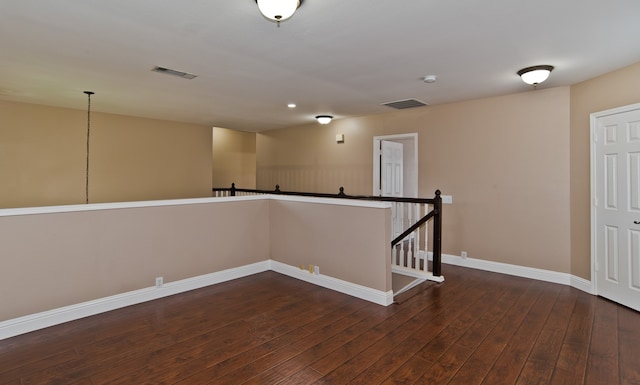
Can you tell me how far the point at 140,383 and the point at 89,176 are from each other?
5.04 metres

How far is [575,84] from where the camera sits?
3.96 m

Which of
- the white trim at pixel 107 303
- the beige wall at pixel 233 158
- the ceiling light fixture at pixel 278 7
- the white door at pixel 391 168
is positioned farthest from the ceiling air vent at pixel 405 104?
the beige wall at pixel 233 158

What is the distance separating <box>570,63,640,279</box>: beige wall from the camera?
358cm

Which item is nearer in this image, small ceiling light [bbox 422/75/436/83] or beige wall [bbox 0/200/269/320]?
beige wall [bbox 0/200/269/320]

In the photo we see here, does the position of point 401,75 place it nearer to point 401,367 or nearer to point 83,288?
point 401,367

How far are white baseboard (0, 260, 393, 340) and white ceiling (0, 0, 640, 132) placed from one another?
2.44 metres

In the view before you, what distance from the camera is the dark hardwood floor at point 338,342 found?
2.21 metres

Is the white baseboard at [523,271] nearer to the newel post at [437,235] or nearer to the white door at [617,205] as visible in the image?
the white door at [617,205]

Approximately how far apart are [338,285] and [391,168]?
324cm

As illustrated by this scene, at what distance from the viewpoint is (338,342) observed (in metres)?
2.66

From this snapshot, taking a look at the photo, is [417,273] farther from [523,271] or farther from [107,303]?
[107,303]

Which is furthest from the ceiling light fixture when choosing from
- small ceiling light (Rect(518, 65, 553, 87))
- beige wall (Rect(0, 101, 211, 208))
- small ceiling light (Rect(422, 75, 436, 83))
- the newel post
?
beige wall (Rect(0, 101, 211, 208))

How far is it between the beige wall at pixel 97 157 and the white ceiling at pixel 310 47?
2.24 ft

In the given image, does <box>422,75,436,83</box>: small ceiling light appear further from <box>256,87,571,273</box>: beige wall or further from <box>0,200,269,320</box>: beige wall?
<box>0,200,269,320</box>: beige wall
